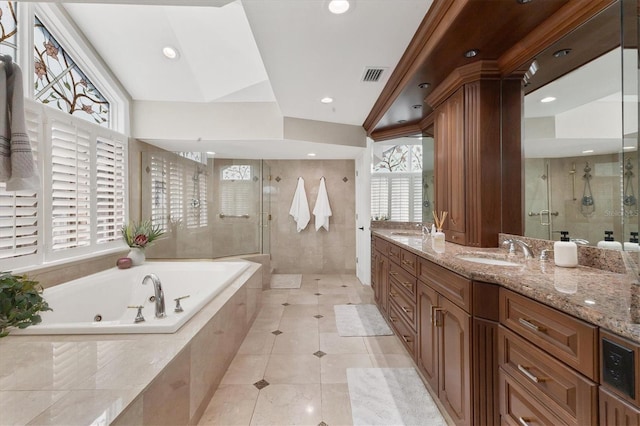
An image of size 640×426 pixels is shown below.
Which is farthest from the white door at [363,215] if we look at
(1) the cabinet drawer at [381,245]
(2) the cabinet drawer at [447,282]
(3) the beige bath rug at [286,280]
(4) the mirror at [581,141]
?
(4) the mirror at [581,141]

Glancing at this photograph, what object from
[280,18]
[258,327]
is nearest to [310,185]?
[258,327]

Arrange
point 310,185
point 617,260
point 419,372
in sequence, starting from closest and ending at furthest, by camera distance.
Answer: point 617,260 < point 419,372 < point 310,185

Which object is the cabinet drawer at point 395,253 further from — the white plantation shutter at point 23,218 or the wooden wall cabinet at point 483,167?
the white plantation shutter at point 23,218

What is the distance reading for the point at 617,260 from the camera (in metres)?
1.16

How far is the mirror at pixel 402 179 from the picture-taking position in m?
3.14

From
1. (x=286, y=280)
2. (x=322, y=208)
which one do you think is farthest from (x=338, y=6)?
(x=286, y=280)

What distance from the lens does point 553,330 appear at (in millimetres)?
873

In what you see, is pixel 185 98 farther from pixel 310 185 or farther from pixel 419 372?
pixel 419 372

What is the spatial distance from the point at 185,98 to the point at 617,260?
4044 millimetres

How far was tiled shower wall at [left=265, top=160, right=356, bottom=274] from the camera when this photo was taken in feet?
15.8

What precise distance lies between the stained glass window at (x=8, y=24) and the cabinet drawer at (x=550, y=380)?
3.49m

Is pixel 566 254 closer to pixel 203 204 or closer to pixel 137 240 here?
pixel 137 240

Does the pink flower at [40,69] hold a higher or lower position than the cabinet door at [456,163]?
higher

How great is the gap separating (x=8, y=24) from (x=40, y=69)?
34 cm
